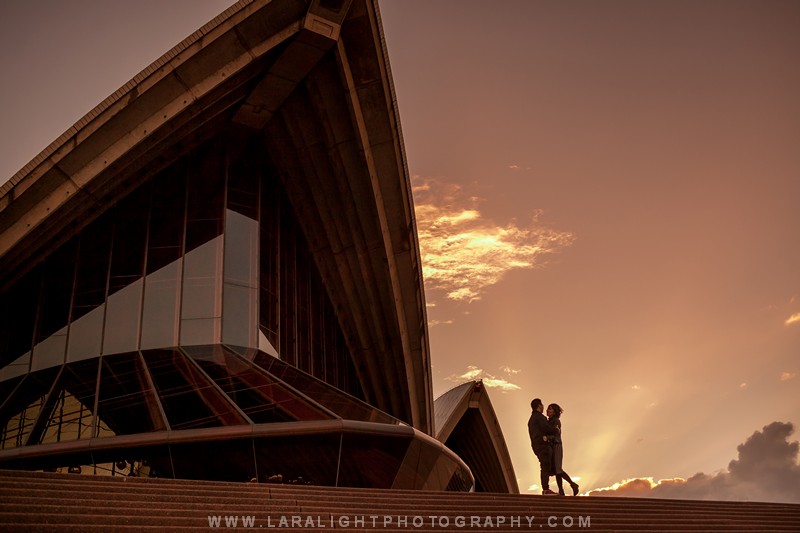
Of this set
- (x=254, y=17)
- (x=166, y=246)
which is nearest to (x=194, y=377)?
(x=166, y=246)

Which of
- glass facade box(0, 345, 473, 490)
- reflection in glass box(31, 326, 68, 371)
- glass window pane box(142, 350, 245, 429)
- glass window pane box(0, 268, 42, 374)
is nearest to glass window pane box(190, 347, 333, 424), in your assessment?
glass facade box(0, 345, 473, 490)

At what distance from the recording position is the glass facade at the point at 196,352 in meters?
12.7

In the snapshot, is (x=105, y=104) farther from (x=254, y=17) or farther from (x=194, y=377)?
(x=194, y=377)

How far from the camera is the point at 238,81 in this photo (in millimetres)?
18000

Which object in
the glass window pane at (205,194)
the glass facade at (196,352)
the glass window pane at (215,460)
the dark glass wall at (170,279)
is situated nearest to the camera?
the glass window pane at (215,460)

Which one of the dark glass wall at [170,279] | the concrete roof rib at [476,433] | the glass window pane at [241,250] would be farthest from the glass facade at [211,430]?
the concrete roof rib at [476,433]

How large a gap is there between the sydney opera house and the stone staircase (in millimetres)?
5274

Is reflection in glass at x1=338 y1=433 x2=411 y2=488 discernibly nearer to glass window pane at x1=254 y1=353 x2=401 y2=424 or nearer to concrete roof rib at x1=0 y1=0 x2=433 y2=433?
glass window pane at x1=254 y1=353 x2=401 y2=424

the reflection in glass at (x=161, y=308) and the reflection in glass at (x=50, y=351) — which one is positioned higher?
the reflection in glass at (x=161, y=308)

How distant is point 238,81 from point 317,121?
103 inches

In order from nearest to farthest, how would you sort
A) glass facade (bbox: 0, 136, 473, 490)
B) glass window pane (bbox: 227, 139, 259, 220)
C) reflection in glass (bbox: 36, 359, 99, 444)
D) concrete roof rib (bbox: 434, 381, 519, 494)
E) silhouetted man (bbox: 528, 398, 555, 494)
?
silhouetted man (bbox: 528, 398, 555, 494) < glass facade (bbox: 0, 136, 473, 490) < reflection in glass (bbox: 36, 359, 99, 444) < glass window pane (bbox: 227, 139, 259, 220) < concrete roof rib (bbox: 434, 381, 519, 494)

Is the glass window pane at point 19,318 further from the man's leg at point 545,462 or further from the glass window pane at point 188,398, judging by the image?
the man's leg at point 545,462

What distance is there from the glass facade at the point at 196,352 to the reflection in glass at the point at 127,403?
0.11 ft

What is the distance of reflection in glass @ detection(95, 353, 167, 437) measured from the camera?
502 inches
